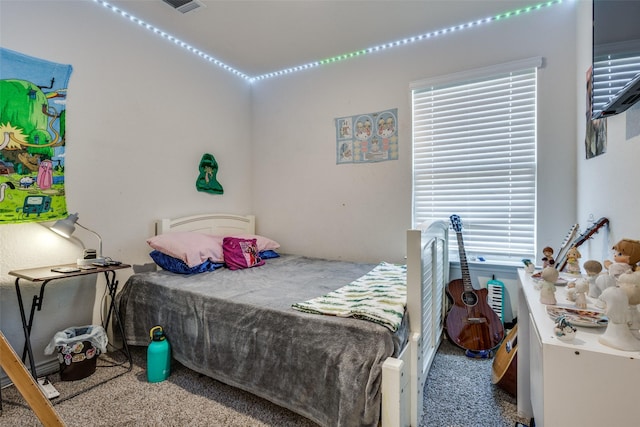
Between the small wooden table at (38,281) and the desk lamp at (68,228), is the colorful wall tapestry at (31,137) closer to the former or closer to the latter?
the desk lamp at (68,228)

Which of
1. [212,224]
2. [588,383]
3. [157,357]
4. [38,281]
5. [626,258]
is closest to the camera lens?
[588,383]

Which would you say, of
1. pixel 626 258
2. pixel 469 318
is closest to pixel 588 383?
pixel 626 258

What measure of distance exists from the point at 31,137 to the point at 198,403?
189 cm

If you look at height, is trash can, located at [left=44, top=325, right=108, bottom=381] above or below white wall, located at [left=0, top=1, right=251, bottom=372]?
below

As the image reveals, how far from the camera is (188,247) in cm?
233

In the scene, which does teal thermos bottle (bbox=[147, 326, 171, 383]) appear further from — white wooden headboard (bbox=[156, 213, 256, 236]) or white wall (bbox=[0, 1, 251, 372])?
white wooden headboard (bbox=[156, 213, 256, 236])

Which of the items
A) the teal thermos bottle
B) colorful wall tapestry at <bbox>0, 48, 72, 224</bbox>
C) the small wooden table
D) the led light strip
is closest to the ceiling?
the led light strip

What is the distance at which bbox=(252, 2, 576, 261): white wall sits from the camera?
2295 millimetres

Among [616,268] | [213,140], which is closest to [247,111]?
Result: [213,140]

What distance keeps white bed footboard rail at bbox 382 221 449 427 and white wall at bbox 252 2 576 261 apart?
101 cm

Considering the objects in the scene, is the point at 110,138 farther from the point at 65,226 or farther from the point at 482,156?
the point at 482,156

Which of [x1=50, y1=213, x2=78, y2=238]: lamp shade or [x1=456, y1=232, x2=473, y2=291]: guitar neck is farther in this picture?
[x1=456, y1=232, x2=473, y2=291]: guitar neck

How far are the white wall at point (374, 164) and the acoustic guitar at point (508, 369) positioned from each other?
3.24 ft

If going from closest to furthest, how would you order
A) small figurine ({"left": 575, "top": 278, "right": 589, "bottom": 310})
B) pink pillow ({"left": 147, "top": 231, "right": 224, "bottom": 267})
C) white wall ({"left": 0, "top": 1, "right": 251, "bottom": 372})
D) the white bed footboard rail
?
1. small figurine ({"left": 575, "top": 278, "right": 589, "bottom": 310})
2. the white bed footboard rail
3. white wall ({"left": 0, "top": 1, "right": 251, "bottom": 372})
4. pink pillow ({"left": 147, "top": 231, "right": 224, "bottom": 267})
